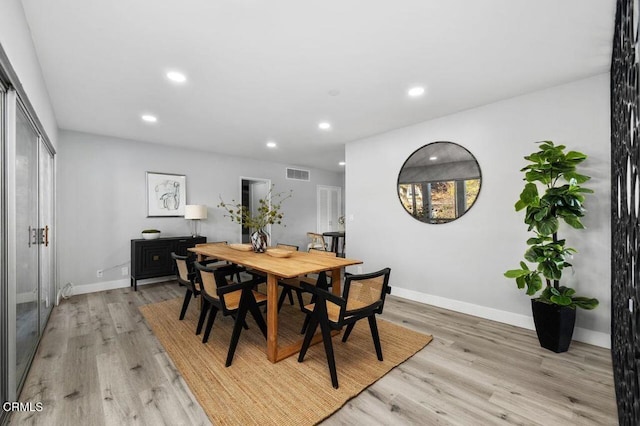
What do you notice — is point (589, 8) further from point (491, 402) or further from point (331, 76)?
point (491, 402)

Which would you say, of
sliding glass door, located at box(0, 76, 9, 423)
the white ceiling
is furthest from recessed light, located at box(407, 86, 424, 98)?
sliding glass door, located at box(0, 76, 9, 423)

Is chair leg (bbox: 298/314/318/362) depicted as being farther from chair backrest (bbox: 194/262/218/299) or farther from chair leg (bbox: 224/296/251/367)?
chair backrest (bbox: 194/262/218/299)

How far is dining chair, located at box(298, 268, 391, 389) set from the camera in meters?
1.98

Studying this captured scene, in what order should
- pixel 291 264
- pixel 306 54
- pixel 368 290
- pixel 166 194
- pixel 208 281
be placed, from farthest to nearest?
pixel 166 194 → pixel 291 264 → pixel 208 281 → pixel 306 54 → pixel 368 290

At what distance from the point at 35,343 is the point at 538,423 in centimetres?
395

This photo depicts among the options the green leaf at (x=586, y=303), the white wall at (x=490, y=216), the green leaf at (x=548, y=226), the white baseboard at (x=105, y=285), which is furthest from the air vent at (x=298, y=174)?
the green leaf at (x=586, y=303)

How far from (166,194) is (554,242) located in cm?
563

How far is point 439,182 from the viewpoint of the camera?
12.0ft

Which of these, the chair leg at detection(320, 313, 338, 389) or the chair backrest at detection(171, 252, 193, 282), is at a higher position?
the chair backrest at detection(171, 252, 193, 282)

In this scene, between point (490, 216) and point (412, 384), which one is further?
point (490, 216)

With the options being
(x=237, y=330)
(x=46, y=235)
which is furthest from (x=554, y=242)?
(x=46, y=235)

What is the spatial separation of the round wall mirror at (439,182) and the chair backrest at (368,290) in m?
1.87

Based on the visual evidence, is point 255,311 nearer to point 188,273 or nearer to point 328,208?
point 188,273

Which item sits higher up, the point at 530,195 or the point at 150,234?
the point at 530,195
